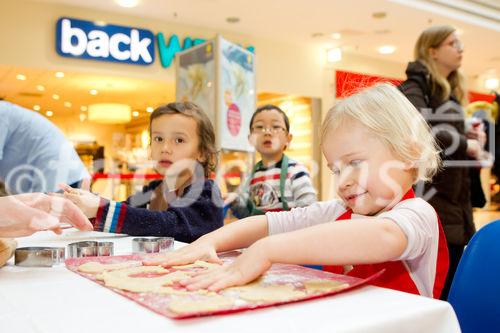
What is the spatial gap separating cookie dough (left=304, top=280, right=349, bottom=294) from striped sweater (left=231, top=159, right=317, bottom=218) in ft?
A: 6.88

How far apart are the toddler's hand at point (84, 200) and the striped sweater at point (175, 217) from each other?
0.06 feet

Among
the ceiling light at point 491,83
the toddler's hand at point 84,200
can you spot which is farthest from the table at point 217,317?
the ceiling light at point 491,83

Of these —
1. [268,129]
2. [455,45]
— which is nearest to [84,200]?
[455,45]

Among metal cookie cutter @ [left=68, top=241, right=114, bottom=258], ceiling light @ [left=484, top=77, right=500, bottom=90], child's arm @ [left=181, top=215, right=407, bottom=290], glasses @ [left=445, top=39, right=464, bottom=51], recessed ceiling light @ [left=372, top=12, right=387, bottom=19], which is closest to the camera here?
child's arm @ [left=181, top=215, right=407, bottom=290]

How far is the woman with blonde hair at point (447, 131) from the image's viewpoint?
2.13 m

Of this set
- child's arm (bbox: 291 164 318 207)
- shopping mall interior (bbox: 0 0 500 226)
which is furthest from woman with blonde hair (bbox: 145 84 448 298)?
shopping mall interior (bbox: 0 0 500 226)

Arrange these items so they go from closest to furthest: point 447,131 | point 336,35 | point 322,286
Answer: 1. point 322,286
2. point 447,131
3. point 336,35

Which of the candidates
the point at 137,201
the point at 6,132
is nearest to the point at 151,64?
the point at 6,132

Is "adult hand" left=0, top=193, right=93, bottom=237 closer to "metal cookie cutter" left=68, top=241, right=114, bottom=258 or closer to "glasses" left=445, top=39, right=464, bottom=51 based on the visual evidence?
"metal cookie cutter" left=68, top=241, right=114, bottom=258

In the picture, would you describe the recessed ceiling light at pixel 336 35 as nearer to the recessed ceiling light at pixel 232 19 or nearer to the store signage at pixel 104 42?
the recessed ceiling light at pixel 232 19

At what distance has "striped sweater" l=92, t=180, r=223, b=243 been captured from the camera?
56.3 inches

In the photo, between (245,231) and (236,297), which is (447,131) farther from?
(236,297)

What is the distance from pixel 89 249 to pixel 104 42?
608 centimetres

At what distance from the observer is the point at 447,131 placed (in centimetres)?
211
